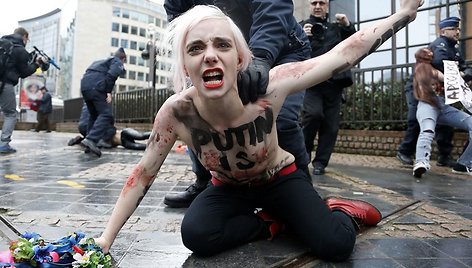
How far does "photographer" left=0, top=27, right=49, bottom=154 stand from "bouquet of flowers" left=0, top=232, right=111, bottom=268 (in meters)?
5.71

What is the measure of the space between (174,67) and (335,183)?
2789 mm

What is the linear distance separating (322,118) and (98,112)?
4.20 m

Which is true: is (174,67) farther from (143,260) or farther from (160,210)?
(160,210)

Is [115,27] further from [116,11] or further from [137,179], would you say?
[137,179]

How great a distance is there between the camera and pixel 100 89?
689cm

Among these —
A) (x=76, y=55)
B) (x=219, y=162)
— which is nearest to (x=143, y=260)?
(x=219, y=162)

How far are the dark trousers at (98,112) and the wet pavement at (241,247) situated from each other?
165 cm

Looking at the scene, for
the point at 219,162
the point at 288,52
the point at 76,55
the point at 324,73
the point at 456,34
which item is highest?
the point at 76,55

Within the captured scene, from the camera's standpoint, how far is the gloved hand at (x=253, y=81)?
1.79m

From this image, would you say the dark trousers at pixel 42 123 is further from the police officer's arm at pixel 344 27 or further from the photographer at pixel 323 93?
the police officer's arm at pixel 344 27

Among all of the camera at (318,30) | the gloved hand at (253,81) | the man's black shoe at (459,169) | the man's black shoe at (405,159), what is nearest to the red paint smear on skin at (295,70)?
the gloved hand at (253,81)

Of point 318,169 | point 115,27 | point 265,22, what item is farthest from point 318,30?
point 115,27

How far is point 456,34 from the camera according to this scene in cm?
515

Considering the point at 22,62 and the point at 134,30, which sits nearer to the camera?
the point at 22,62
